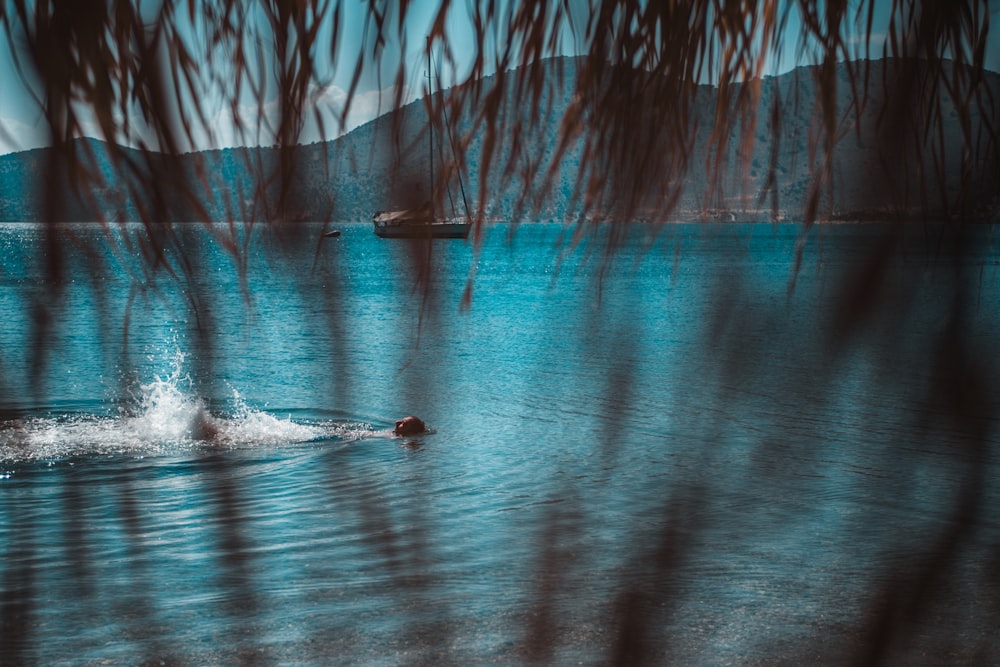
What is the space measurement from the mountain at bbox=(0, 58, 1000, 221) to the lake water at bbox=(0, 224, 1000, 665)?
0.14 ft

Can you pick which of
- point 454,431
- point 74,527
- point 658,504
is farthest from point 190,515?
point 454,431

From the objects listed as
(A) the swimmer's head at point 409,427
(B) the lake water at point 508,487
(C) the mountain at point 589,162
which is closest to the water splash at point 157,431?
(B) the lake water at point 508,487

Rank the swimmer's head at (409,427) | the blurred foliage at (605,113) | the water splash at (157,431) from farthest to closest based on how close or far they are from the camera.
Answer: the swimmer's head at (409,427) → the water splash at (157,431) → the blurred foliage at (605,113)

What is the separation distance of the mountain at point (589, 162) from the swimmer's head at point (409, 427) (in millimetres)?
11858

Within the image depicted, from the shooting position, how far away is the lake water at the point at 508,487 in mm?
898

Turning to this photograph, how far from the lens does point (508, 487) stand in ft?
33.9

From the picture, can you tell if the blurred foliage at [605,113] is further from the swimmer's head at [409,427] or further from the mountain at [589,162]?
the swimmer's head at [409,427]

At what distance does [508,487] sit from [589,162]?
945 centimetres

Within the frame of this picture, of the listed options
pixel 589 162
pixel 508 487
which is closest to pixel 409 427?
pixel 508 487

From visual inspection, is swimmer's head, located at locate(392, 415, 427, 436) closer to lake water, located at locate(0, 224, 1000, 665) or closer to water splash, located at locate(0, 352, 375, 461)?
lake water, located at locate(0, 224, 1000, 665)

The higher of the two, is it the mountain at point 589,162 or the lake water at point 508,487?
the mountain at point 589,162

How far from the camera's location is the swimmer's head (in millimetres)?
12977

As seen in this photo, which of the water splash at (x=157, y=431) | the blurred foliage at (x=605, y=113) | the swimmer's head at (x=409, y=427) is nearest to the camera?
the blurred foliage at (x=605, y=113)

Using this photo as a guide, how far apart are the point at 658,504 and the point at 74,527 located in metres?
5.12
